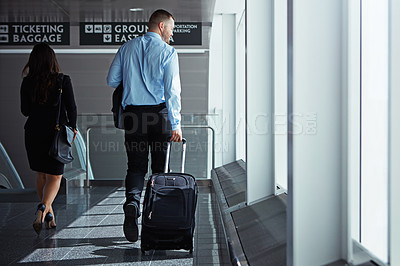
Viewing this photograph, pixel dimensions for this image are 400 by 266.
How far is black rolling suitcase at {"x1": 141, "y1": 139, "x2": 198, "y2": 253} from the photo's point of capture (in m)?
3.93

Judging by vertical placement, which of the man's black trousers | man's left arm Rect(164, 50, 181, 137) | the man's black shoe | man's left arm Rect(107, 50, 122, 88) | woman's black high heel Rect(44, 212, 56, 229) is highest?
man's left arm Rect(107, 50, 122, 88)

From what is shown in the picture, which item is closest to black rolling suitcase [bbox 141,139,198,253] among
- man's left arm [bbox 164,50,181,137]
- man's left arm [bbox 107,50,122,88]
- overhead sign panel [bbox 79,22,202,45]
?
man's left arm [bbox 164,50,181,137]

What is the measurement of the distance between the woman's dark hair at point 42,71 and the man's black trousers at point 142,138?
86 cm

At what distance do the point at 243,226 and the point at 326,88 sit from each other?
66.4 inches

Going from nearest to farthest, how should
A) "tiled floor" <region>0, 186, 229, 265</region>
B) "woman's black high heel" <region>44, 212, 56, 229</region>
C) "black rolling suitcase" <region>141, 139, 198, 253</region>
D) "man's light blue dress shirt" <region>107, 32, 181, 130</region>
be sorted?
"tiled floor" <region>0, 186, 229, 265</region> → "black rolling suitcase" <region>141, 139, 198, 253</region> → "man's light blue dress shirt" <region>107, 32, 181, 130</region> → "woman's black high heel" <region>44, 212, 56, 229</region>

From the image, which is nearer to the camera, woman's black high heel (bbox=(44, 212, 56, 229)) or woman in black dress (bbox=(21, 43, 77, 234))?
woman in black dress (bbox=(21, 43, 77, 234))

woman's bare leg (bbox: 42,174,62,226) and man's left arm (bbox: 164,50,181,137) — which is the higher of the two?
man's left arm (bbox: 164,50,181,137)

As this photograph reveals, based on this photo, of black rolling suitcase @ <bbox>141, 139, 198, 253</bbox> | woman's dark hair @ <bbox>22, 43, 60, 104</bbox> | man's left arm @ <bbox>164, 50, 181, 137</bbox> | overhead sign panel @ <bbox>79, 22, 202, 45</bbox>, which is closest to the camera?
black rolling suitcase @ <bbox>141, 139, 198, 253</bbox>

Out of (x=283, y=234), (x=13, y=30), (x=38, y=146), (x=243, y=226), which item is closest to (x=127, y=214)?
(x=243, y=226)

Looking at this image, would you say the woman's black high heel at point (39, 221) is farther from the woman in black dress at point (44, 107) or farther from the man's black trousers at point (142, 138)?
the man's black trousers at point (142, 138)

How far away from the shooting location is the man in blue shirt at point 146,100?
4.40 metres

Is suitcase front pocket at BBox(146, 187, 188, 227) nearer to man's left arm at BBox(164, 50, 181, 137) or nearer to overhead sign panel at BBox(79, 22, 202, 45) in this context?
man's left arm at BBox(164, 50, 181, 137)

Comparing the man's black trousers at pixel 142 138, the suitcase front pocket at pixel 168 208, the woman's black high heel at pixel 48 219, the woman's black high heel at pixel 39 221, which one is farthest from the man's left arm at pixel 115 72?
the woman's black high heel at pixel 48 219

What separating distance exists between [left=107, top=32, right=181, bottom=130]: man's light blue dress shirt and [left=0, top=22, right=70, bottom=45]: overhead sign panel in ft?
18.0
